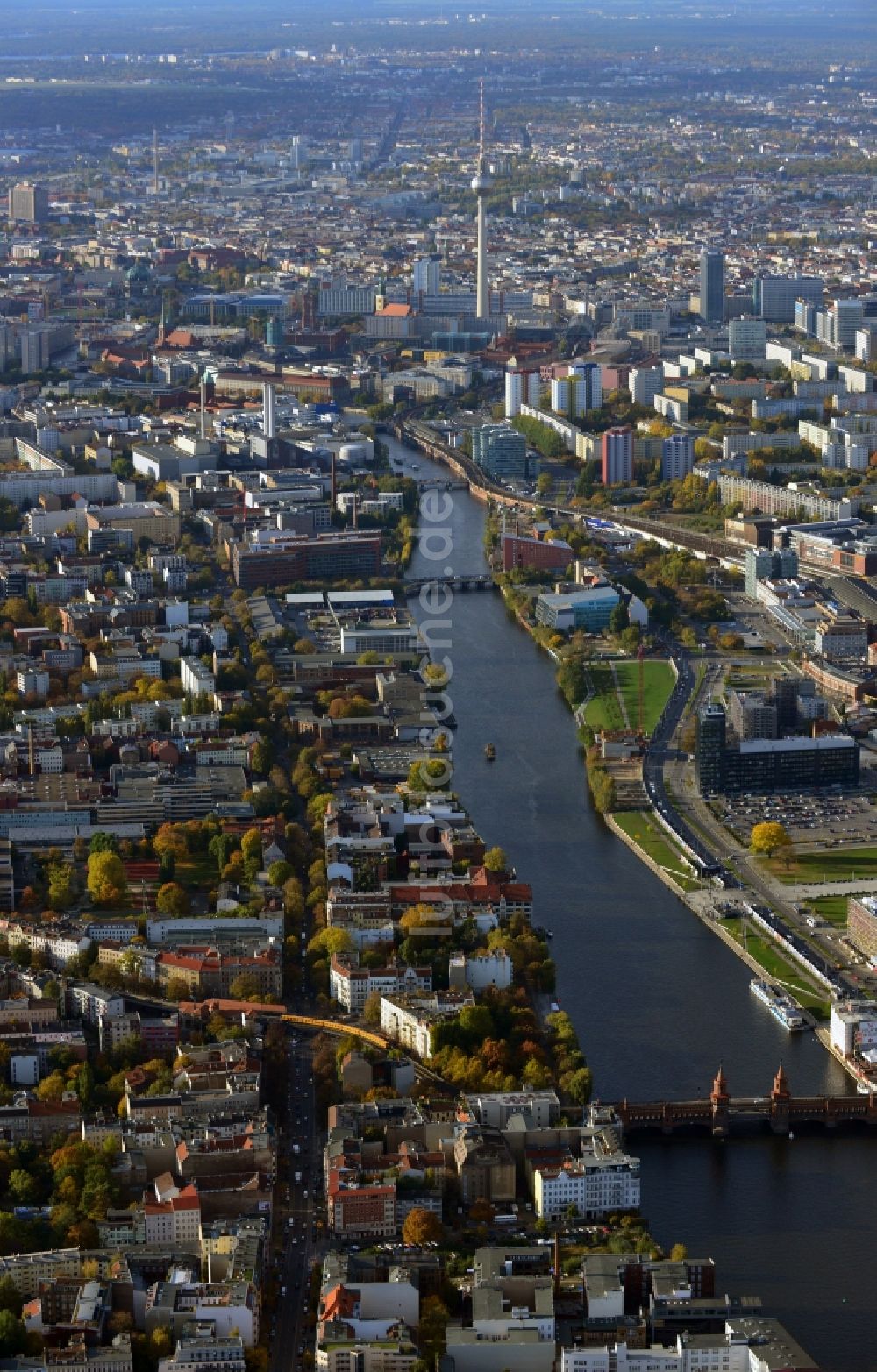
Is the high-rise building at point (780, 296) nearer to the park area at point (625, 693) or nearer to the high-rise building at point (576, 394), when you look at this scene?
the high-rise building at point (576, 394)

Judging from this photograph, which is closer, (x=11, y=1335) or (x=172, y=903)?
(x=11, y=1335)

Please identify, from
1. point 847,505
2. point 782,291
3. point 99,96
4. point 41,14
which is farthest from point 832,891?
point 41,14

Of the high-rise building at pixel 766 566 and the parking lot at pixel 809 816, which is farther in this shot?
the high-rise building at pixel 766 566

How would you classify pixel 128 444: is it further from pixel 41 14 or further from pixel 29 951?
pixel 41 14

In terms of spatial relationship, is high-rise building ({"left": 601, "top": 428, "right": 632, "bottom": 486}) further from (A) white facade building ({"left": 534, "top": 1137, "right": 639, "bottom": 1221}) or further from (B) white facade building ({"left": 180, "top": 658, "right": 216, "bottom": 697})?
(A) white facade building ({"left": 534, "top": 1137, "right": 639, "bottom": 1221})

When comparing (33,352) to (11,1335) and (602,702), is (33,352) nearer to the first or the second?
(602,702)

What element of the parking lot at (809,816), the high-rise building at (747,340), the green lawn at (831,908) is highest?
the green lawn at (831,908)

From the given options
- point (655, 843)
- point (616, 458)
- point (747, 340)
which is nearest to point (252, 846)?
point (655, 843)

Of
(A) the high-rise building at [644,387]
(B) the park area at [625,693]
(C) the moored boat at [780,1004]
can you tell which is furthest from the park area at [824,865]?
(A) the high-rise building at [644,387]
